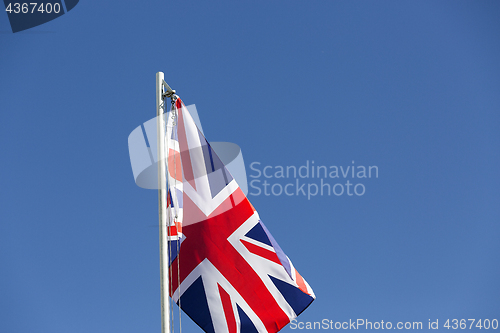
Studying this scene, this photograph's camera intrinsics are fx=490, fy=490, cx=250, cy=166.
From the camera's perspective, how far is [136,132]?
10.6 meters

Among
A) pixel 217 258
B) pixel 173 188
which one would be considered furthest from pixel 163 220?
pixel 217 258

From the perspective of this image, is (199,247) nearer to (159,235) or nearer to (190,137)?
(159,235)

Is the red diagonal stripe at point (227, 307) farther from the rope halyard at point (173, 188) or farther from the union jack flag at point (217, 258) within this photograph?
the rope halyard at point (173, 188)

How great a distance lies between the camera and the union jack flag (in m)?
10.2

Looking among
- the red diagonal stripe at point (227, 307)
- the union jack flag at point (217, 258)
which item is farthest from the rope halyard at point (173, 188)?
the red diagonal stripe at point (227, 307)

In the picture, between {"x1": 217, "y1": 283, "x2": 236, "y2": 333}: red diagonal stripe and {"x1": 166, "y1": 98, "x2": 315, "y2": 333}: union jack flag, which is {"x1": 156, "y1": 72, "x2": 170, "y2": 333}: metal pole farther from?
{"x1": 217, "y1": 283, "x2": 236, "y2": 333}: red diagonal stripe

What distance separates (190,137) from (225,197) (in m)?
1.46

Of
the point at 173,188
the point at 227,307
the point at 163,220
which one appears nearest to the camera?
the point at 163,220

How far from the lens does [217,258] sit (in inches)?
402

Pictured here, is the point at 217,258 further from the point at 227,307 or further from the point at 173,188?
the point at 173,188

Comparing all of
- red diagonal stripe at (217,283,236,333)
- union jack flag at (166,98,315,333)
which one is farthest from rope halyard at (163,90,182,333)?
red diagonal stripe at (217,283,236,333)

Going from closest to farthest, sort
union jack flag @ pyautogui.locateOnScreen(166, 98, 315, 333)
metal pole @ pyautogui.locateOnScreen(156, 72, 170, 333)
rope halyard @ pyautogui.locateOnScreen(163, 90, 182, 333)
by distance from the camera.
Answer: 1. metal pole @ pyautogui.locateOnScreen(156, 72, 170, 333)
2. rope halyard @ pyautogui.locateOnScreen(163, 90, 182, 333)
3. union jack flag @ pyautogui.locateOnScreen(166, 98, 315, 333)

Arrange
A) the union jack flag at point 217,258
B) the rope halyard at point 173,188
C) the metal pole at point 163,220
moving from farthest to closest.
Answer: the union jack flag at point 217,258 → the rope halyard at point 173,188 → the metal pole at point 163,220

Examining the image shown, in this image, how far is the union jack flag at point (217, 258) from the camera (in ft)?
33.3
